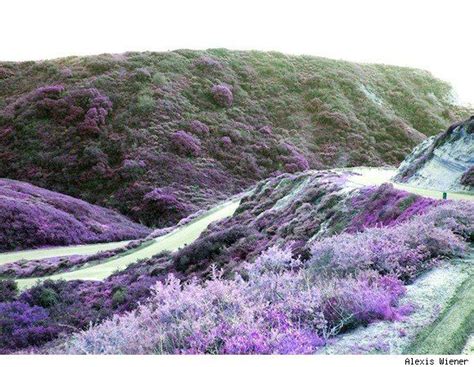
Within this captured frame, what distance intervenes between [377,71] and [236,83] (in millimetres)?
24007

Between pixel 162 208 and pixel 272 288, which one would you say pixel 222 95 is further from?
pixel 272 288

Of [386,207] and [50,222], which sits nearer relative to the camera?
[386,207]

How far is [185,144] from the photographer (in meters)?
44.0

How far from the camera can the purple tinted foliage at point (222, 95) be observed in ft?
168

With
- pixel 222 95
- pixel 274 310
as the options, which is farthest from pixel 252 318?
pixel 222 95

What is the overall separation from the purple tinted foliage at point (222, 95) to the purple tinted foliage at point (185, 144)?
26.4ft

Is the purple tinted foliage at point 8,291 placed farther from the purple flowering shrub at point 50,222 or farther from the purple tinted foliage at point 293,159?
the purple tinted foliage at point 293,159

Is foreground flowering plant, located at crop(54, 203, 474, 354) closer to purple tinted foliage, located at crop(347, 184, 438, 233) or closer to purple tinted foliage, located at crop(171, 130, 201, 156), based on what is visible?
purple tinted foliage, located at crop(347, 184, 438, 233)

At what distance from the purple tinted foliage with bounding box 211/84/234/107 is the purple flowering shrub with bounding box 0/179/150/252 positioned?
66.9ft

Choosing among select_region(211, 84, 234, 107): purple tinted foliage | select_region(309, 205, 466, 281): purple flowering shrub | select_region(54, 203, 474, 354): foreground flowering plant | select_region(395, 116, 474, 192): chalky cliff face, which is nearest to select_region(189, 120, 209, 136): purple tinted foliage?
select_region(211, 84, 234, 107): purple tinted foliage

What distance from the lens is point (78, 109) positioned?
4572cm

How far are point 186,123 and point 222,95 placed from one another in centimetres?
700

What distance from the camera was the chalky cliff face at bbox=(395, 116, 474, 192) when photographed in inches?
696

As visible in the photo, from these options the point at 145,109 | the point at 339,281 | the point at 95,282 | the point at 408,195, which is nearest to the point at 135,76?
the point at 145,109
